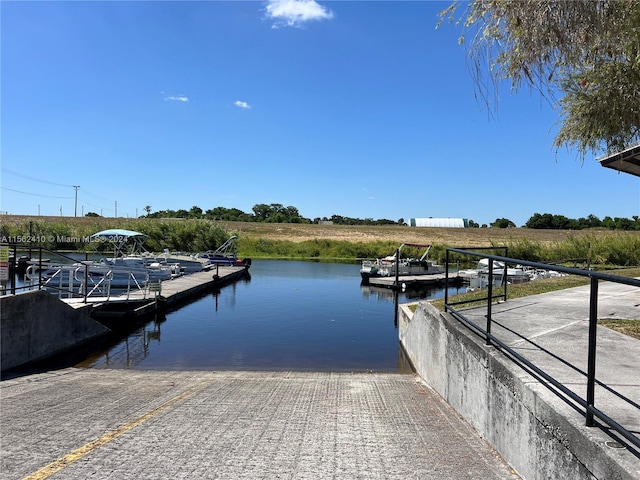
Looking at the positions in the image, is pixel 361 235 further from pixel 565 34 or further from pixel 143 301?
pixel 565 34

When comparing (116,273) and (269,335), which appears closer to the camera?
(269,335)

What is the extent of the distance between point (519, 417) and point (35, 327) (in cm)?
1045

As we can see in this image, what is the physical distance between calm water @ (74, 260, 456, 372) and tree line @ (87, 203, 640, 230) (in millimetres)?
69893

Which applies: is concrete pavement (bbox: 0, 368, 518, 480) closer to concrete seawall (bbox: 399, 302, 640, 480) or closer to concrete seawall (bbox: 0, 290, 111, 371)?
concrete seawall (bbox: 399, 302, 640, 480)

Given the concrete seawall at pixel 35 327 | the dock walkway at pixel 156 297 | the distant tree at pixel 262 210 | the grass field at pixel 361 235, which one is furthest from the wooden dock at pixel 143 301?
the distant tree at pixel 262 210

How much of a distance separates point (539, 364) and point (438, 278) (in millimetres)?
31114

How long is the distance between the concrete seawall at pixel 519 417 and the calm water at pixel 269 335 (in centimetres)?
632

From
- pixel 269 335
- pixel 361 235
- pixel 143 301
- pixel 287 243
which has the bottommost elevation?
pixel 269 335

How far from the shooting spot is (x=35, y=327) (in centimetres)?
1030

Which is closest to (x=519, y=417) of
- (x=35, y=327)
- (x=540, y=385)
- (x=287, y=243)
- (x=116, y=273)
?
(x=540, y=385)

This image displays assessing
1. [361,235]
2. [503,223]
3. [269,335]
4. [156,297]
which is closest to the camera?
[269,335]

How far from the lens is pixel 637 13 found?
18.1 feet

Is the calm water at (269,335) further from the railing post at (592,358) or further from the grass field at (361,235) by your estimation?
the grass field at (361,235)

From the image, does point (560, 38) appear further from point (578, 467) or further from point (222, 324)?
point (222, 324)
